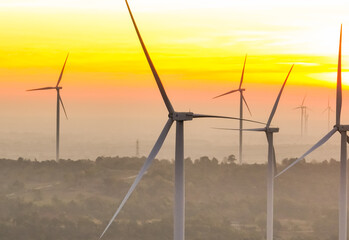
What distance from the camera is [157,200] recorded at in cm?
14262

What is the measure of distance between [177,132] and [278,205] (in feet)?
312

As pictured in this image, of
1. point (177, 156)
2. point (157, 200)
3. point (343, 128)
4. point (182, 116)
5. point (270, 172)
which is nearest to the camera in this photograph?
point (177, 156)

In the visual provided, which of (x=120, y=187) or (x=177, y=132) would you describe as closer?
(x=177, y=132)

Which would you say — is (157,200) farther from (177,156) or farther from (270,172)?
(177,156)

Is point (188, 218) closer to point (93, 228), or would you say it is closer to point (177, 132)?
point (93, 228)

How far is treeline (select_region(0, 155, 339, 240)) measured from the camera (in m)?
115

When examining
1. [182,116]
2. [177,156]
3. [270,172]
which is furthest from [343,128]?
[177,156]

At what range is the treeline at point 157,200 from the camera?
115338 mm

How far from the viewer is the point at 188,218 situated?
12575 centimetres

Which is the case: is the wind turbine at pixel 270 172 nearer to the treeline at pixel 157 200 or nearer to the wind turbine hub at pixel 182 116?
the wind turbine hub at pixel 182 116

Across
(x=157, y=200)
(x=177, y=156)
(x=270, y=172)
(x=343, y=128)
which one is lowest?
(x=157, y=200)

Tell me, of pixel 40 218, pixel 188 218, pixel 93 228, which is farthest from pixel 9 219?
pixel 188 218

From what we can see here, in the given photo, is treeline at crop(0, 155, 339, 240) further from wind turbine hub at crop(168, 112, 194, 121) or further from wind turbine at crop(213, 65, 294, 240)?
wind turbine hub at crop(168, 112, 194, 121)

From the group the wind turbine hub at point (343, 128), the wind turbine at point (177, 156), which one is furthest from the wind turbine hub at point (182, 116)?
the wind turbine hub at point (343, 128)
